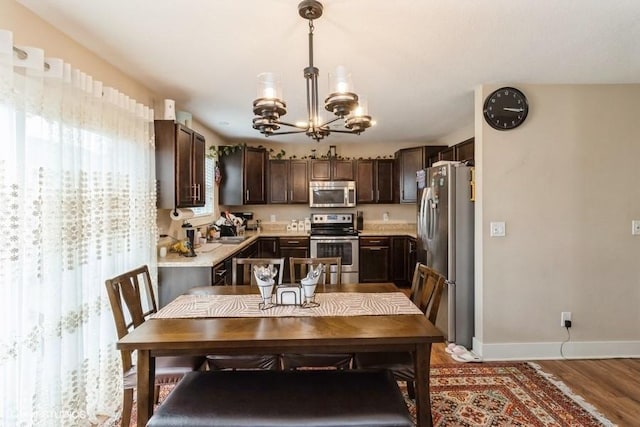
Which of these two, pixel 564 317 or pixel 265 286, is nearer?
pixel 265 286

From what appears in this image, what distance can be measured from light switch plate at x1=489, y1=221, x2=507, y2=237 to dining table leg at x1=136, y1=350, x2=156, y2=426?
2.69 metres

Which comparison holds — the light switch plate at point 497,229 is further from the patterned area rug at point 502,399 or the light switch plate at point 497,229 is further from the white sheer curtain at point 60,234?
the white sheer curtain at point 60,234

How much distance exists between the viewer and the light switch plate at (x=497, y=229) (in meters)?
2.90

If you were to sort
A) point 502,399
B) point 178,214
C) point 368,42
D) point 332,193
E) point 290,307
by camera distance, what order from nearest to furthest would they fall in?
point 290,307, point 368,42, point 502,399, point 178,214, point 332,193

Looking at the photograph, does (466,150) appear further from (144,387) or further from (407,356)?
(144,387)

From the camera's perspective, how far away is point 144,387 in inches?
60.0

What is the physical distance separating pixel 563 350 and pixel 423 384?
84.8 inches

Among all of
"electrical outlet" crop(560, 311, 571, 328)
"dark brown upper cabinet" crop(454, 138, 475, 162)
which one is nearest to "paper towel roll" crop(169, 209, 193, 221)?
"dark brown upper cabinet" crop(454, 138, 475, 162)

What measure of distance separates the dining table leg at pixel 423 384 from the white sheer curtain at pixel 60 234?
→ 182cm

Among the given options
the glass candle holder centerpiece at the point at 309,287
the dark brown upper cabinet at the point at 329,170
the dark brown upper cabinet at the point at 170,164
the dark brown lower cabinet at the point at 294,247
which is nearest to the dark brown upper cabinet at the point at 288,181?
the dark brown upper cabinet at the point at 329,170

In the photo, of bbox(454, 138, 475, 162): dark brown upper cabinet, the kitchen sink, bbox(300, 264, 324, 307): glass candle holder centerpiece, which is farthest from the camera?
the kitchen sink

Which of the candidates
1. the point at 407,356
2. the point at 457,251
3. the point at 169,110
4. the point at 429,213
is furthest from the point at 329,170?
the point at 407,356

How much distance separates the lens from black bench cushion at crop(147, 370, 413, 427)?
136cm

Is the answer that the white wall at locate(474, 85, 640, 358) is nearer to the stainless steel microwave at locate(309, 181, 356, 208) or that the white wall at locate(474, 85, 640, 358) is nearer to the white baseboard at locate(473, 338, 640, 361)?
the white baseboard at locate(473, 338, 640, 361)
